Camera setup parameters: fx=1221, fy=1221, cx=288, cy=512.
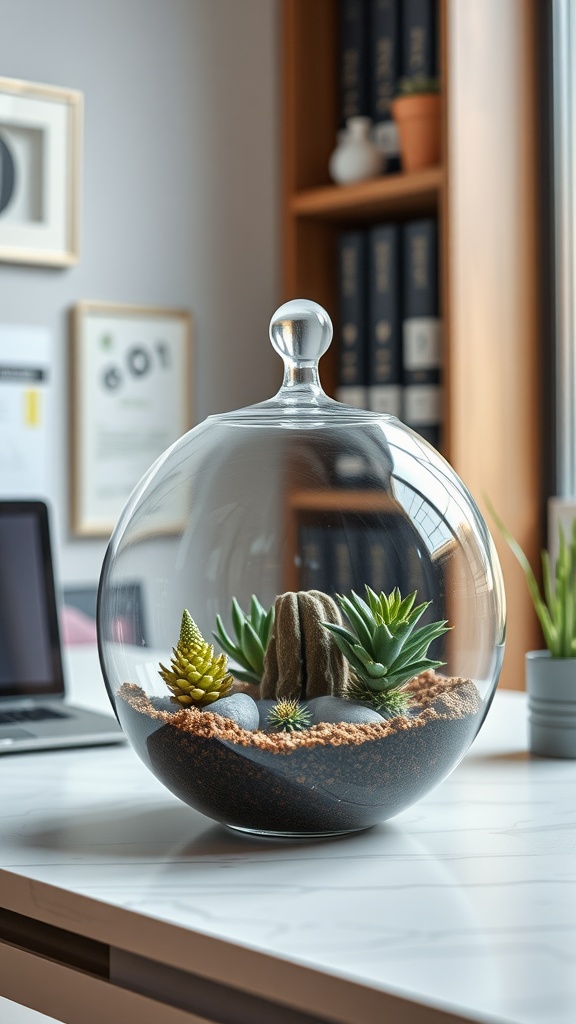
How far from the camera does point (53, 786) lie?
0.94 m

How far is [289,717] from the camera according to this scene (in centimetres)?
73

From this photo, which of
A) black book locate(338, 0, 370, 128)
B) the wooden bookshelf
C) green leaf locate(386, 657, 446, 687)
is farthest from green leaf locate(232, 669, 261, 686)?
black book locate(338, 0, 370, 128)

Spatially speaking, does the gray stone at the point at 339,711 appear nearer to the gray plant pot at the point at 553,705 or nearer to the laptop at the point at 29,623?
the gray plant pot at the point at 553,705

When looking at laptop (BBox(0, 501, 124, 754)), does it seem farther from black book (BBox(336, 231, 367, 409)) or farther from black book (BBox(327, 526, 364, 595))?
black book (BBox(336, 231, 367, 409))

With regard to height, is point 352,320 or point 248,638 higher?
point 352,320

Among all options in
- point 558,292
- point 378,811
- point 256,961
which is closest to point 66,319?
point 558,292

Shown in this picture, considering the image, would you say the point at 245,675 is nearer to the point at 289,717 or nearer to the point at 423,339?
the point at 289,717

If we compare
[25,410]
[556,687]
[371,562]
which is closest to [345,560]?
[371,562]

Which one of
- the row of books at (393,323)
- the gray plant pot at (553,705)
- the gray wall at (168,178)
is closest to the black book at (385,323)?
the row of books at (393,323)

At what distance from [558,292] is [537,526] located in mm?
481

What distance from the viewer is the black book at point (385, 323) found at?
2537 mm

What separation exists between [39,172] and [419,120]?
76 centimetres

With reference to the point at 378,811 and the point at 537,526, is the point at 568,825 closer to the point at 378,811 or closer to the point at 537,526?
the point at 378,811

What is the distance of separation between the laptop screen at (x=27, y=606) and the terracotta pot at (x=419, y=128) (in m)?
1.42
